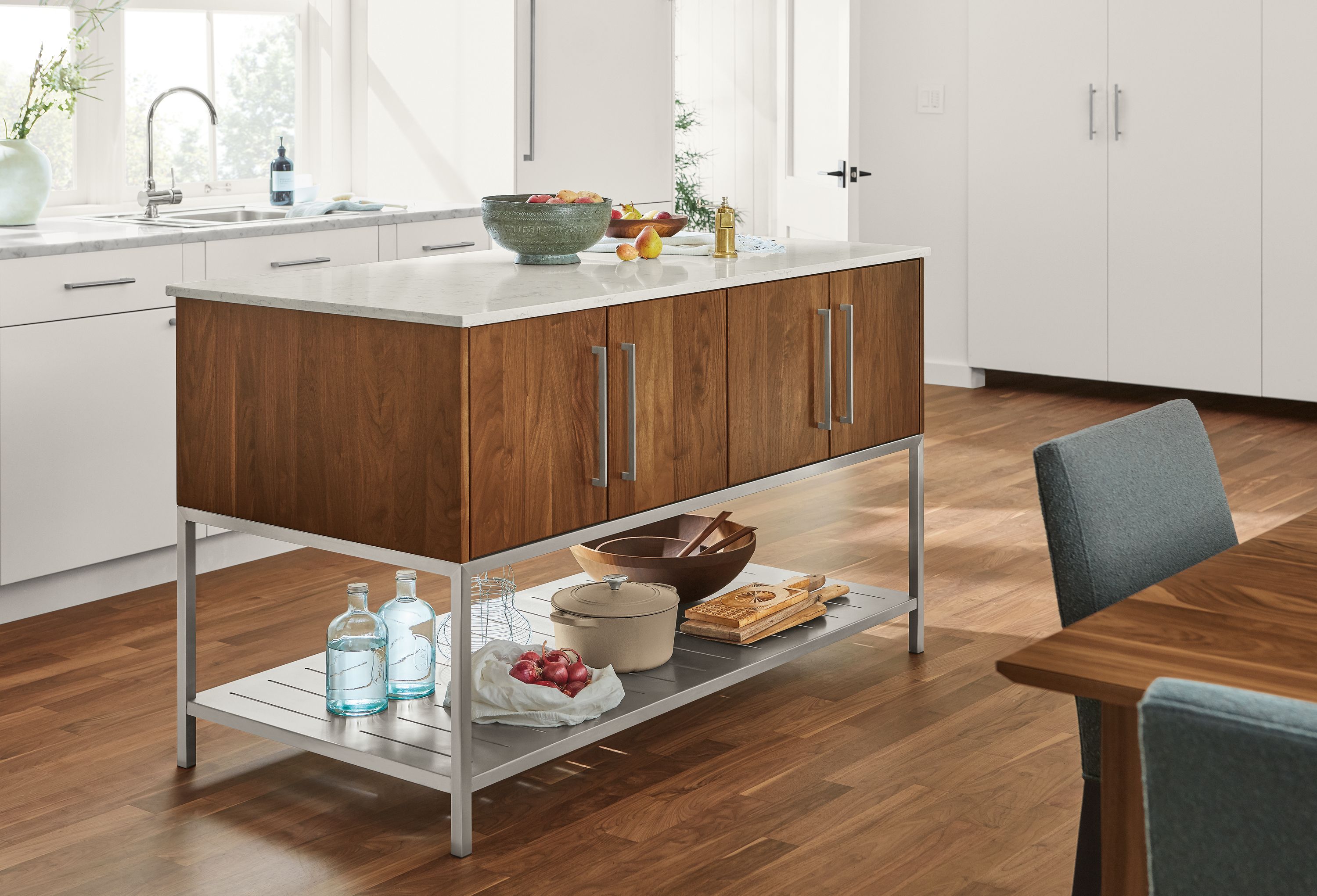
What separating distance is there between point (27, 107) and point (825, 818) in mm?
2834

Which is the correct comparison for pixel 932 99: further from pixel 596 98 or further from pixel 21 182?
pixel 21 182

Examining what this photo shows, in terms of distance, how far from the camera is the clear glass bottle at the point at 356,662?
265 cm

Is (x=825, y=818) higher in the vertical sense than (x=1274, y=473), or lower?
lower

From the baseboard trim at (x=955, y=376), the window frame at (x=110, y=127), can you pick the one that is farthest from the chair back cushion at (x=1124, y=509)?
the baseboard trim at (x=955, y=376)

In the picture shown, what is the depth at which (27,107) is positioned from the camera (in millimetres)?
3988

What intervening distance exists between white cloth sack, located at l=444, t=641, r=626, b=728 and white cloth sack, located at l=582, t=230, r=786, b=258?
946 millimetres

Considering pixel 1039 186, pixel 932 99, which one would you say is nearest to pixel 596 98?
pixel 932 99

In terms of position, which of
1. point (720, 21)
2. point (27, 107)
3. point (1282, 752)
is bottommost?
point (1282, 752)

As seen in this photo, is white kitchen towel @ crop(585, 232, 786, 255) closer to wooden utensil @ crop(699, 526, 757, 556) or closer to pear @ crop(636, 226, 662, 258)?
pear @ crop(636, 226, 662, 258)

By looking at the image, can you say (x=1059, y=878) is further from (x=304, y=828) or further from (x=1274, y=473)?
(x=1274, y=473)

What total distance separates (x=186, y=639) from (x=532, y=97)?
2645 millimetres

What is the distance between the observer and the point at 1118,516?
1734 millimetres

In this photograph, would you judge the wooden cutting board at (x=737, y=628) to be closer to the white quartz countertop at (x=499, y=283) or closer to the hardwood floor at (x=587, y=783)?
the hardwood floor at (x=587, y=783)

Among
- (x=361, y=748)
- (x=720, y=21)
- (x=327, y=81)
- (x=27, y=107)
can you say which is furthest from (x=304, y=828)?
(x=720, y=21)
